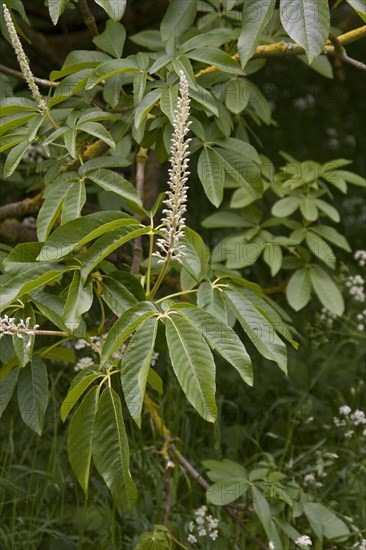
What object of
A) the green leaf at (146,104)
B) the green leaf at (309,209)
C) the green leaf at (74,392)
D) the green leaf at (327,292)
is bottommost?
the green leaf at (327,292)

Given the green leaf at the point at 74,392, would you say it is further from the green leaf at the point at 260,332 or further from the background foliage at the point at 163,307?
the green leaf at the point at 260,332

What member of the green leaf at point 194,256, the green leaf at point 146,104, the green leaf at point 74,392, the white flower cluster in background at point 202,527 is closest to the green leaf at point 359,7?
the green leaf at point 146,104

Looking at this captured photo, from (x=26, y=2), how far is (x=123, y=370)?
82.3 inches

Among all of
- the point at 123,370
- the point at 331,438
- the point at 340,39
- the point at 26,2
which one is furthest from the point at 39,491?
the point at 26,2

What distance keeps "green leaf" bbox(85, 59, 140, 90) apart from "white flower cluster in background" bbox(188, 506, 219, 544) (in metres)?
1.07

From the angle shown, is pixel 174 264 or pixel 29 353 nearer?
pixel 29 353

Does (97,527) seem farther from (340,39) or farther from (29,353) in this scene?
(340,39)

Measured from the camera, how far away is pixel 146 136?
1.99 metres

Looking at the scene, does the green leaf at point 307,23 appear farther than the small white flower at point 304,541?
No

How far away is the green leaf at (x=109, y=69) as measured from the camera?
5.73ft

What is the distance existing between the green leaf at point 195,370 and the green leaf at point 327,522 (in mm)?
896

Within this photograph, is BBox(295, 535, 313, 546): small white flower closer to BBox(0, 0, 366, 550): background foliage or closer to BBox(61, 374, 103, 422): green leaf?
BBox(0, 0, 366, 550): background foliage

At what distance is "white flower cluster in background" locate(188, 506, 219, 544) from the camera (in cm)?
214

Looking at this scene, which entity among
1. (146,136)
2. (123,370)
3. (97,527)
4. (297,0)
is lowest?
(97,527)
